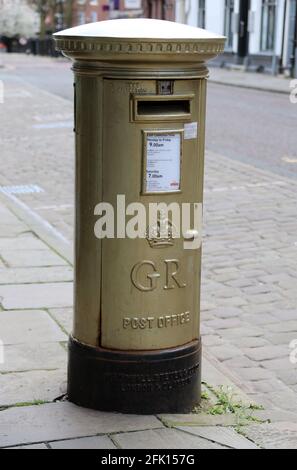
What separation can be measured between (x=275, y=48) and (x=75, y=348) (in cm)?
2971

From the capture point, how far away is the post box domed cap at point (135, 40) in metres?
3.53

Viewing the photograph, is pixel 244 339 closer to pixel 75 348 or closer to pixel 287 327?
pixel 287 327

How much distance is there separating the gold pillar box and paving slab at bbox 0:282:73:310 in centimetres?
162

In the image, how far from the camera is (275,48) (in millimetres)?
32156

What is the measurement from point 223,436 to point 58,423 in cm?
74

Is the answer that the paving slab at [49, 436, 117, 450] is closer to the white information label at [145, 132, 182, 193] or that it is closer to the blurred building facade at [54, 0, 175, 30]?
the white information label at [145, 132, 182, 193]

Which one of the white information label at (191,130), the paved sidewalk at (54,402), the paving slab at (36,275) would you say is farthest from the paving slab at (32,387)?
the paving slab at (36,275)

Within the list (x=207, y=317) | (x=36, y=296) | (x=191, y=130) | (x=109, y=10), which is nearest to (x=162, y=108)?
(x=191, y=130)

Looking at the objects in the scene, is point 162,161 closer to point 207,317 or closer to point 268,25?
point 207,317

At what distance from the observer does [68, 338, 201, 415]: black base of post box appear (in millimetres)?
3809

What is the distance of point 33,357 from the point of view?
4.64 m

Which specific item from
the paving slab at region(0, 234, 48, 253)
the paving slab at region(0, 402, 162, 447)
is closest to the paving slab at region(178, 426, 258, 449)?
the paving slab at region(0, 402, 162, 447)

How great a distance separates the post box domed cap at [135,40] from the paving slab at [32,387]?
1.64 m

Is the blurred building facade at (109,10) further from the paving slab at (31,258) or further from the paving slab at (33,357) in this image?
the paving slab at (33,357)
